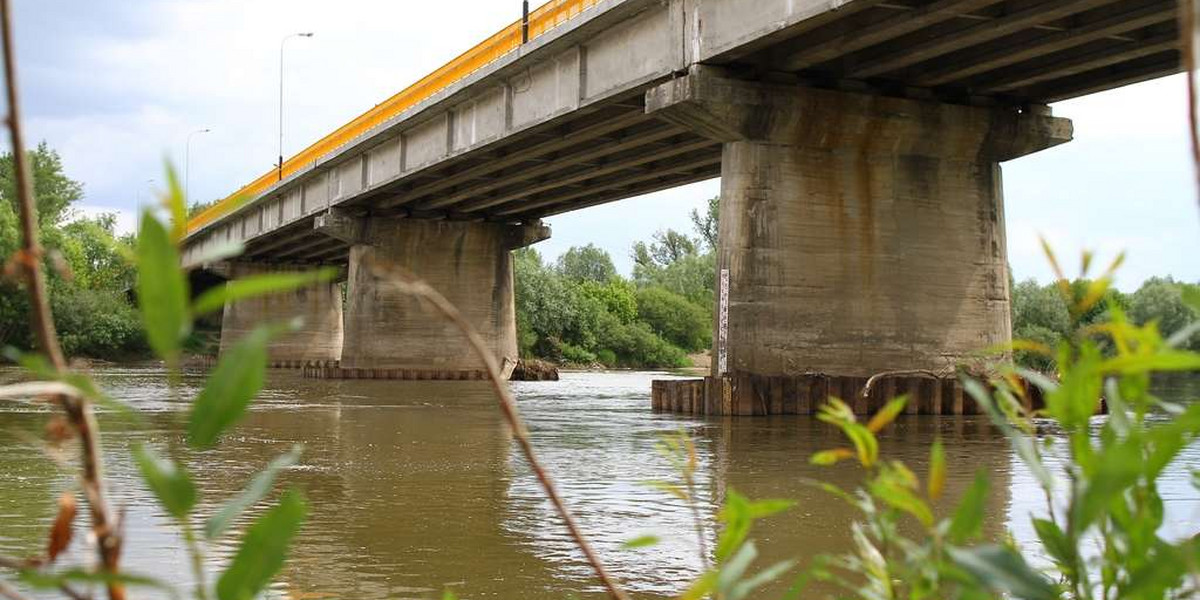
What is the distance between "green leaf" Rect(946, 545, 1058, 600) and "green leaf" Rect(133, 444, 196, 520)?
2.17 feet

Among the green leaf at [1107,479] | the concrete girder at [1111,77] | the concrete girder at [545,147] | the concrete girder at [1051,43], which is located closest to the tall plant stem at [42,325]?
the green leaf at [1107,479]

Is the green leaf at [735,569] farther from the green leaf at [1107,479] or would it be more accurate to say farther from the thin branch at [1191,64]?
the thin branch at [1191,64]

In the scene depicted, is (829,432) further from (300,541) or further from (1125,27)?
(300,541)

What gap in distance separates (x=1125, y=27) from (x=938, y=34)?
2.78m

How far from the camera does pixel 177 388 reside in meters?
0.98

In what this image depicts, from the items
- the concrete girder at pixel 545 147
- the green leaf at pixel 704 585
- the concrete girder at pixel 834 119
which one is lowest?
the green leaf at pixel 704 585

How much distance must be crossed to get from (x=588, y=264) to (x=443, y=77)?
407 ft

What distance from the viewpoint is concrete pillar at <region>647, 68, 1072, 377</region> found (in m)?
20.2

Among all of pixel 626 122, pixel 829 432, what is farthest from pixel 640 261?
pixel 829 432

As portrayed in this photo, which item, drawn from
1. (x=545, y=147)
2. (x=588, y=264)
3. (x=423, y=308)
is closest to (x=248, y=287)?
(x=545, y=147)

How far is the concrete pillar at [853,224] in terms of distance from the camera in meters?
20.2

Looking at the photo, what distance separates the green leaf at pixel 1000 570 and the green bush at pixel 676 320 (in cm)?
9790

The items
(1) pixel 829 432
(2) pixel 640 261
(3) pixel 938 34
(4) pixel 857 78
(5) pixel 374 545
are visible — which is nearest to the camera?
(5) pixel 374 545

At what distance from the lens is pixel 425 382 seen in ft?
128
